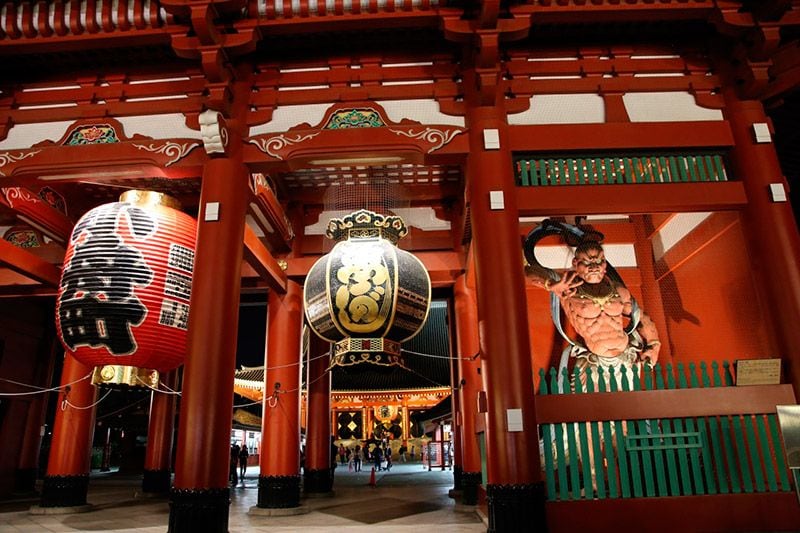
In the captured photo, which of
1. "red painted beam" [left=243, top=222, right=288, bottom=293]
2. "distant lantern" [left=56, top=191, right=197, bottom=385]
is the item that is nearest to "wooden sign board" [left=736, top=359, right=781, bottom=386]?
"distant lantern" [left=56, top=191, right=197, bottom=385]

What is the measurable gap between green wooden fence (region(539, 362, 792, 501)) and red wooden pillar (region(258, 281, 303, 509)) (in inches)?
193

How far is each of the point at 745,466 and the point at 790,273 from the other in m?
2.00

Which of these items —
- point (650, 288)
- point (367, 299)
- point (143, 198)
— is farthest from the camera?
point (650, 288)

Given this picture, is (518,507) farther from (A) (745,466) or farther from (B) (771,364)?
(B) (771,364)

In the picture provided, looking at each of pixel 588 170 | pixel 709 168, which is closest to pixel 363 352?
pixel 588 170

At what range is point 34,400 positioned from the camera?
1345 centimetres

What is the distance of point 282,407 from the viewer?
28.7 ft

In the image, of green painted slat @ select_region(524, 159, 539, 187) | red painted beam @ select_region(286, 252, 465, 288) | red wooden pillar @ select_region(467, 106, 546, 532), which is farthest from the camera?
red painted beam @ select_region(286, 252, 465, 288)

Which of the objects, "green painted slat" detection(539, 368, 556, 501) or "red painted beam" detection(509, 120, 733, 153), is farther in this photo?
"red painted beam" detection(509, 120, 733, 153)

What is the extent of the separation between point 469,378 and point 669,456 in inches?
173

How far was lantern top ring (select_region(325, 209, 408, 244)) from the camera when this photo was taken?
5789mm

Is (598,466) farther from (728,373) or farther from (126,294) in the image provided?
(126,294)

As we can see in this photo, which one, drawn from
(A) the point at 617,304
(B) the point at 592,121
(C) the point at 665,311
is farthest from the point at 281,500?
(B) the point at 592,121

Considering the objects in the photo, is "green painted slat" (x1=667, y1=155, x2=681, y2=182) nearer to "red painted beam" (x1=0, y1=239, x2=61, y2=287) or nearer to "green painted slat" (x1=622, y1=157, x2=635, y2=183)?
"green painted slat" (x1=622, y1=157, x2=635, y2=183)
